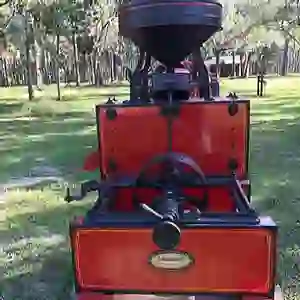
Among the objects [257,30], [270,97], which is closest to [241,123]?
[270,97]

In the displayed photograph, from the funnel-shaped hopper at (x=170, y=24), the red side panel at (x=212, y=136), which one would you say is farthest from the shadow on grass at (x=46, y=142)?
the funnel-shaped hopper at (x=170, y=24)

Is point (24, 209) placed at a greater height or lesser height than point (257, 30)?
lesser

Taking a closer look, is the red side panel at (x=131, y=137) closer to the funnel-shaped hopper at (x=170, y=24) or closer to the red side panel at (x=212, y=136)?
the red side panel at (x=212, y=136)

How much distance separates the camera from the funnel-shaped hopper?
1.64 m

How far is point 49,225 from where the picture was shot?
13.1ft

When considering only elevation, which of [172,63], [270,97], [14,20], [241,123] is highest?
[14,20]

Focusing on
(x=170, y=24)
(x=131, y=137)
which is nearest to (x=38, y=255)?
(x=131, y=137)

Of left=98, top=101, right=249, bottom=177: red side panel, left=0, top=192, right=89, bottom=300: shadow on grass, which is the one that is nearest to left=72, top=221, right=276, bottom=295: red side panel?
left=98, top=101, right=249, bottom=177: red side panel

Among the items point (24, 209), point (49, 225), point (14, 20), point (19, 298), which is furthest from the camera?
point (14, 20)

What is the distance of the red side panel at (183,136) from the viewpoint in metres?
1.91

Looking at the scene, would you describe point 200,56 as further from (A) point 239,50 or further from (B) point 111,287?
(A) point 239,50

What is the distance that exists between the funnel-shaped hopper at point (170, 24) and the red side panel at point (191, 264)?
65 centimetres

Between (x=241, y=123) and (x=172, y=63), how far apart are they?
325 mm

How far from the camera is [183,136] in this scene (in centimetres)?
196
